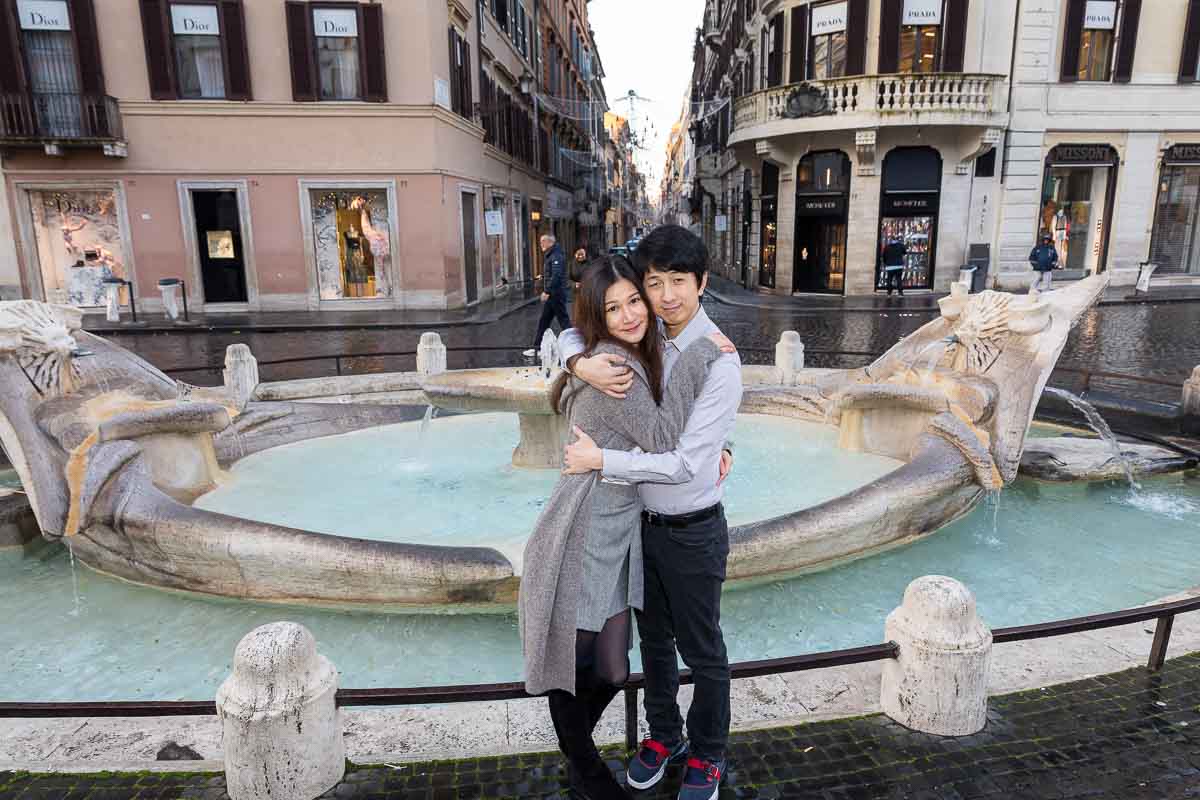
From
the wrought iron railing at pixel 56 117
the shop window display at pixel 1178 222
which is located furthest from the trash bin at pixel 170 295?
the shop window display at pixel 1178 222

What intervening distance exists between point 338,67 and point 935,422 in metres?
18.1

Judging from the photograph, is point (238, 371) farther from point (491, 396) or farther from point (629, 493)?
point (629, 493)

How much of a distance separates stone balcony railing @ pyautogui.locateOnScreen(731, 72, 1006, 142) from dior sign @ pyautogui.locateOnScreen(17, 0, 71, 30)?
1792 centimetres

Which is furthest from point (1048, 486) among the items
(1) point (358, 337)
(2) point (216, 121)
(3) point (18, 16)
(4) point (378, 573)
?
(3) point (18, 16)

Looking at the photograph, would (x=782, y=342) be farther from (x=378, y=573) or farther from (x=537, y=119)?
(x=537, y=119)

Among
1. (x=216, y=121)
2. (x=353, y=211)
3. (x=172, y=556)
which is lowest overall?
(x=172, y=556)

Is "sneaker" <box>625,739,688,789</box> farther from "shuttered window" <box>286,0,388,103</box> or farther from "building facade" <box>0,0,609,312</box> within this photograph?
"shuttered window" <box>286,0,388,103</box>

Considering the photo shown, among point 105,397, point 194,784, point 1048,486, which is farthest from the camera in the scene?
point 1048,486

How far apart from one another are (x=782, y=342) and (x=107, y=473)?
6.60m

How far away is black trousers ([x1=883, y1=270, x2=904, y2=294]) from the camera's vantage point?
874 inches

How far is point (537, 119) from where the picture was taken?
3228 centimetres

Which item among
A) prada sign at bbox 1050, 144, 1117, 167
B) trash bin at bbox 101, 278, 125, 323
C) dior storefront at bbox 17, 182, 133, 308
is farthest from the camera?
prada sign at bbox 1050, 144, 1117, 167

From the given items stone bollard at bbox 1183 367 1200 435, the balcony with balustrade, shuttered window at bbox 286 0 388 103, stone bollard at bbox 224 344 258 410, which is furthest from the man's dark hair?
the balcony with balustrade

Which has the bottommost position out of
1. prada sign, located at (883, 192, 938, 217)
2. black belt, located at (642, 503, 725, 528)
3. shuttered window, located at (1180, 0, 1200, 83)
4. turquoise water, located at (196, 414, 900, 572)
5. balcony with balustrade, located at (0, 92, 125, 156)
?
turquoise water, located at (196, 414, 900, 572)
